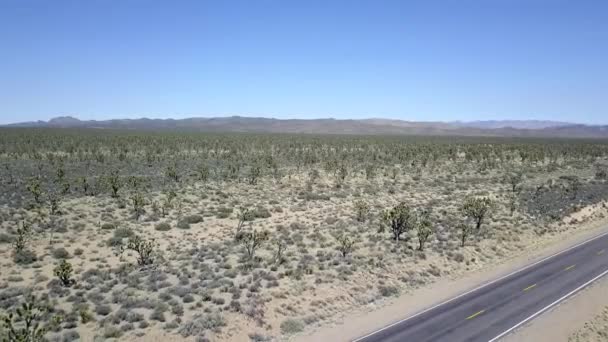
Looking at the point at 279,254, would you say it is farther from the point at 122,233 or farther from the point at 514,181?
the point at 514,181

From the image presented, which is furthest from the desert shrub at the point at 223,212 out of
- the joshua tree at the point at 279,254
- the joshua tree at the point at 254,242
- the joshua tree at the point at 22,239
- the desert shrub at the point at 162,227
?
the joshua tree at the point at 22,239

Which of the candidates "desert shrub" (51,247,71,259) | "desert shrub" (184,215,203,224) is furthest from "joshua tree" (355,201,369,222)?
"desert shrub" (51,247,71,259)

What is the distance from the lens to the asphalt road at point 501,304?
18.0 m

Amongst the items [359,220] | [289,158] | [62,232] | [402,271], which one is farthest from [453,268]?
[289,158]

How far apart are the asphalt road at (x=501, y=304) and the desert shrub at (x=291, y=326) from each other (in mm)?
2784

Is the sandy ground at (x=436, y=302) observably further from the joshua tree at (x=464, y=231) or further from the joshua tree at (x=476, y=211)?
the joshua tree at (x=476, y=211)

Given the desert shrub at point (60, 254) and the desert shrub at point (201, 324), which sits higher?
the desert shrub at point (60, 254)

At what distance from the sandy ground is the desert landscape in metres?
0.49

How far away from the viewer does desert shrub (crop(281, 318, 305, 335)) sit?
18.3m

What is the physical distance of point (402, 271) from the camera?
2497cm

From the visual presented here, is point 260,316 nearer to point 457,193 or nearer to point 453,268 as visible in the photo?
point 453,268

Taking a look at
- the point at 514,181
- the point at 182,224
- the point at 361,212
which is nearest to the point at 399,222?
the point at 361,212

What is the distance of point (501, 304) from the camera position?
20922 mm


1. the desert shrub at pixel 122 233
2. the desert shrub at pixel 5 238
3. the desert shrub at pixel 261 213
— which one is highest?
the desert shrub at pixel 5 238
